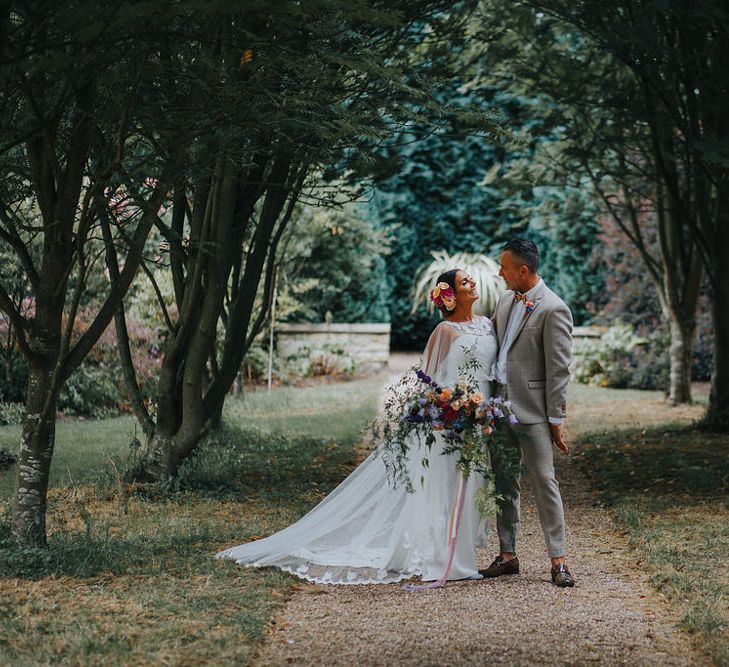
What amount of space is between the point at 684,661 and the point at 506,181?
9.97 m

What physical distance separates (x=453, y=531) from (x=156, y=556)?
1.76 metres

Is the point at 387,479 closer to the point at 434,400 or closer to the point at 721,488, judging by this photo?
the point at 434,400

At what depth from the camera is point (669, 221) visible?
45.8ft

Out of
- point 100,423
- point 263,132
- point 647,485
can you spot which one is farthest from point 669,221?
point 263,132

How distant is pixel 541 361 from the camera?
220 inches

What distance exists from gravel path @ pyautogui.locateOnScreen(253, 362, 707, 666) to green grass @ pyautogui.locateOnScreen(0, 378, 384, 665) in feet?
0.80

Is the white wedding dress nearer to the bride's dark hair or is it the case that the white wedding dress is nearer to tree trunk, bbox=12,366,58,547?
the bride's dark hair

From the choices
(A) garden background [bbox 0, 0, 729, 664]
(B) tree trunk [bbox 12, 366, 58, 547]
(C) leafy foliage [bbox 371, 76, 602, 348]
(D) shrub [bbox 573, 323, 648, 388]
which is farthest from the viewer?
(C) leafy foliage [bbox 371, 76, 602, 348]

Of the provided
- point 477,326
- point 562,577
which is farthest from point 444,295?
point 562,577

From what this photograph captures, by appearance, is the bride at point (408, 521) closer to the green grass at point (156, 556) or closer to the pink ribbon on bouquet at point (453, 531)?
the pink ribbon on bouquet at point (453, 531)

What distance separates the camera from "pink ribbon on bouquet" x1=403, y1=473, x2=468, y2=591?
543cm

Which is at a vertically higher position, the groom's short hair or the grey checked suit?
the groom's short hair

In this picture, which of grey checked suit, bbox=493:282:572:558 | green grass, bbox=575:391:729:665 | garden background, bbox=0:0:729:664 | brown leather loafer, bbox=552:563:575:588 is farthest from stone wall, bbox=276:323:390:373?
brown leather loafer, bbox=552:563:575:588

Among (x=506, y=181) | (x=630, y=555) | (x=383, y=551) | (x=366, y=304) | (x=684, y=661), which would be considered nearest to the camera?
(x=684, y=661)
